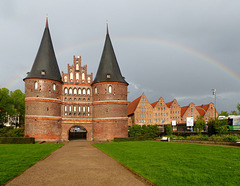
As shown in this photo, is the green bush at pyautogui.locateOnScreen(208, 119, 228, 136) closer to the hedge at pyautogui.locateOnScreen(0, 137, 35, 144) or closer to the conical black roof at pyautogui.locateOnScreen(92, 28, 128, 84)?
the conical black roof at pyautogui.locateOnScreen(92, 28, 128, 84)

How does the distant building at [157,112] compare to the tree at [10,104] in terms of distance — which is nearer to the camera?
the tree at [10,104]

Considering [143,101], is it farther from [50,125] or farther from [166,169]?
[166,169]

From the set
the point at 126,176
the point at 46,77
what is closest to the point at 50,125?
the point at 46,77

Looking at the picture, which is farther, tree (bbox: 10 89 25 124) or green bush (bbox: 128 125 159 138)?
tree (bbox: 10 89 25 124)

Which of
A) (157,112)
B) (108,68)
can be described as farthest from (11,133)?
(157,112)

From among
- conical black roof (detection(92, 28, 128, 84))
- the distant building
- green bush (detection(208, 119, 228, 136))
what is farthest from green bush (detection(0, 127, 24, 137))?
the distant building

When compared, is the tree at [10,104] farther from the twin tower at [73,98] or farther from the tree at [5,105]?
the twin tower at [73,98]

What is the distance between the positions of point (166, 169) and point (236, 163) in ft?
13.5

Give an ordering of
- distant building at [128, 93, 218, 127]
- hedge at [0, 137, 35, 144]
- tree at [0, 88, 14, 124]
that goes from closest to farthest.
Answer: hedge at [0, 137, 35, 144] → tree at [0, 88, 14, 124] → distant building at [128, 93, 218, 127]

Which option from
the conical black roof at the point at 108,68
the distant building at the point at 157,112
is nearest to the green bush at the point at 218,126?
the conical black roof at the point at 108,68

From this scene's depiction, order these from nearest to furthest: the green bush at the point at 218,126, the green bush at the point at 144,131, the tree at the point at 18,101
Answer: the green bush at the point at 218,126 → the green bush at the point at 144,131 → the tree at the point at 18,101

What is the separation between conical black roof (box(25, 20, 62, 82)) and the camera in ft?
159

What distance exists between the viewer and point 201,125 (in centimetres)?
4422

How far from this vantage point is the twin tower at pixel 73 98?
156ft
